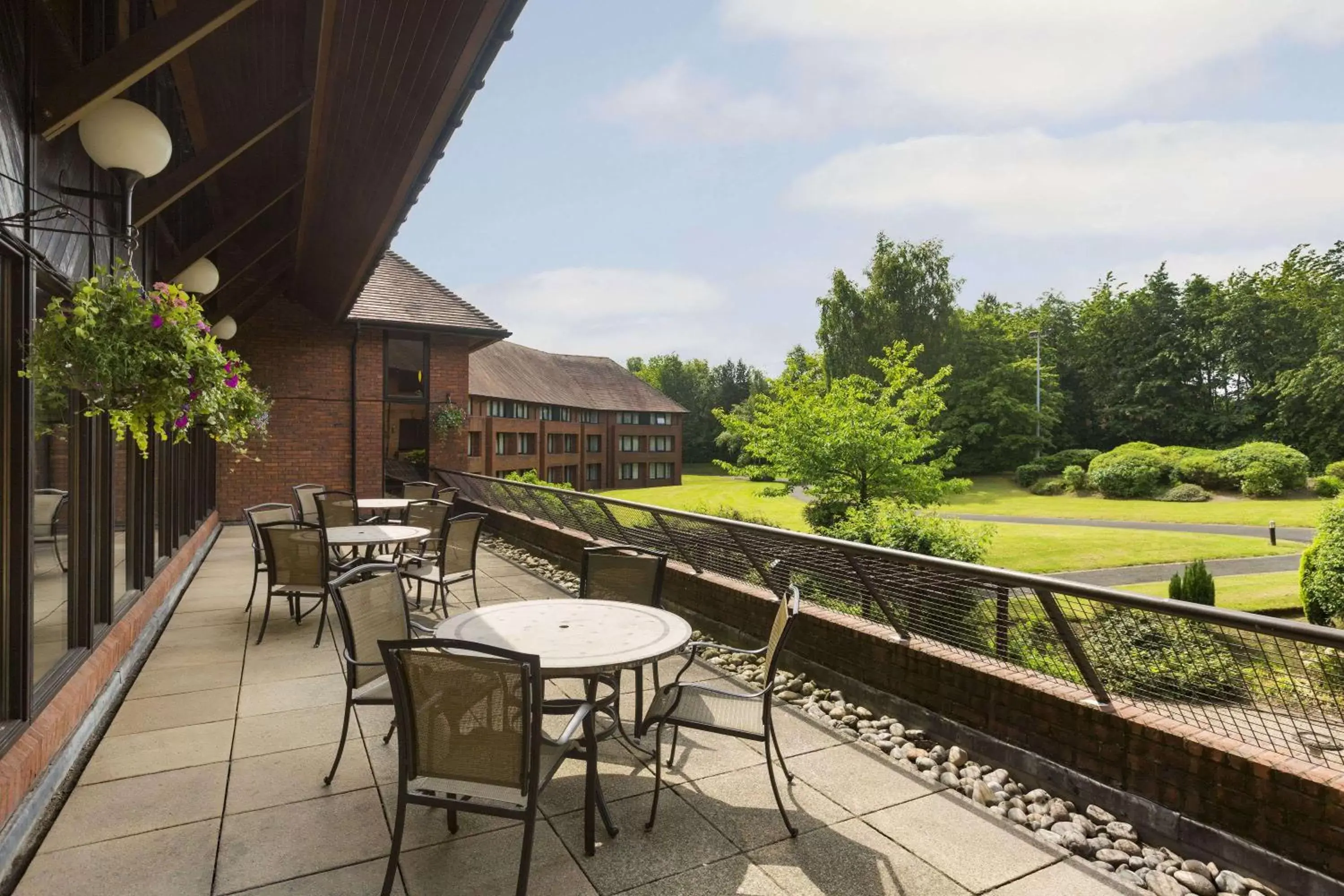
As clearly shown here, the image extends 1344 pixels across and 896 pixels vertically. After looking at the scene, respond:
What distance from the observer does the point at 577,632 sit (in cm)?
322

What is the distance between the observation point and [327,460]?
516 inches

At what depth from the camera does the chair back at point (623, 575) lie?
13.2 feet

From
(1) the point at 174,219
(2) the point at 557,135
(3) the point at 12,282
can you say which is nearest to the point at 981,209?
(2) the point at 557,135

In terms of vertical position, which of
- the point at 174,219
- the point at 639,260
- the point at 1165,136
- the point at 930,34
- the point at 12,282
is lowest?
the point at 12,282

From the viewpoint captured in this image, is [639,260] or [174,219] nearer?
[174,219]

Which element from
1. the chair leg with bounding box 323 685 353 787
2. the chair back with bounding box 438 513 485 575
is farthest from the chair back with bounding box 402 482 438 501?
the chair leg with bounding box 323 685 353 787

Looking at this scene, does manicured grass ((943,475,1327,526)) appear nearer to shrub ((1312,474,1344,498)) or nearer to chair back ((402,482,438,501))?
shrub ((1312,474,1344,498))

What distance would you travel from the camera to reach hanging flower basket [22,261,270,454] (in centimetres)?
260

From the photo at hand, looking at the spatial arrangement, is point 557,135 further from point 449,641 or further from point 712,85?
point 449,641

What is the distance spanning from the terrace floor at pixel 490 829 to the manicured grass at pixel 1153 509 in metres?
21.4

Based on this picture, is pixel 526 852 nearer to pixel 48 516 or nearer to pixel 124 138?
pixel 48 516

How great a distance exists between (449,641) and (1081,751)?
111 inches

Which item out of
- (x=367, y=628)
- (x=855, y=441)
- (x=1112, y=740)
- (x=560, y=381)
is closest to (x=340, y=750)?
(x=367, y=628)

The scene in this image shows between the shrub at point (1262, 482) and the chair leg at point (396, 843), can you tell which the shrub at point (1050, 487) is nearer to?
the shrub at point (1262, 482)
